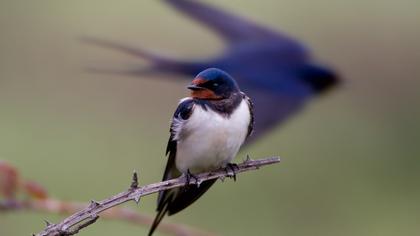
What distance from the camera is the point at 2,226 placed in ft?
9.53

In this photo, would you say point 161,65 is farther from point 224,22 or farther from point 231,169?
point 231,169

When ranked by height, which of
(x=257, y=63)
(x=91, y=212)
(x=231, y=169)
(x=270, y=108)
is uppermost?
(x=257, y=63)

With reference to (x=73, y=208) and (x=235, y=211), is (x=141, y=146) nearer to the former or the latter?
(x=235, y=211)

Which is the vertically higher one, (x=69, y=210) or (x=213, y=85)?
(x=213, y=85)

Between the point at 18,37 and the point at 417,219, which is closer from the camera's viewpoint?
the point at 417,219

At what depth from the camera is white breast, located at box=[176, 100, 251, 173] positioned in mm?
1229

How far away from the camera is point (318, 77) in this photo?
6.37 ft

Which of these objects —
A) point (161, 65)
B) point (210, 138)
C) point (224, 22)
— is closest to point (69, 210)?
point (210, 138)

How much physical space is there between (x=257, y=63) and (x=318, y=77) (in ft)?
→ 0.46

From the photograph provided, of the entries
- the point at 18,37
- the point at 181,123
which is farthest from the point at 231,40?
the point at 18,37

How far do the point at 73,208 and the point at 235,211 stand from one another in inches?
69.9

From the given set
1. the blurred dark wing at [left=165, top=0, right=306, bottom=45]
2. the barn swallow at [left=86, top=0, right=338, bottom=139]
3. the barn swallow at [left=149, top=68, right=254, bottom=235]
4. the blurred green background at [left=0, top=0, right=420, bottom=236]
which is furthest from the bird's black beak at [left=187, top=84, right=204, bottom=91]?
the blurred green background at [left=0, top=0, right=420, bottom=236]

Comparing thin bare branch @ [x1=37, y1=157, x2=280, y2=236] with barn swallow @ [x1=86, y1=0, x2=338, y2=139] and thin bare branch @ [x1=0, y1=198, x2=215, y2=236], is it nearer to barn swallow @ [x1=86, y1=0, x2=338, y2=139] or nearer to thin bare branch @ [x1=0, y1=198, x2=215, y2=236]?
thin bare branch @ [x1=0, y1=198, x2=215, y2=236]

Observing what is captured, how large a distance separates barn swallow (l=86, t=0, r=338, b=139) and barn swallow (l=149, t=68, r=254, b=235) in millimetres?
376
